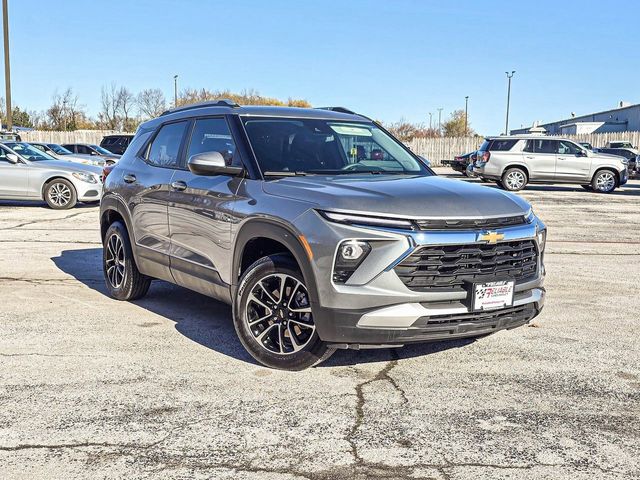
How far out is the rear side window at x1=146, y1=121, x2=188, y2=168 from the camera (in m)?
6.09

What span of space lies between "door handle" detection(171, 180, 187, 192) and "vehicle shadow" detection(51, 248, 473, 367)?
3.76ft

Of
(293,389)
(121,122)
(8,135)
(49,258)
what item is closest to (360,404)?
(293,389)

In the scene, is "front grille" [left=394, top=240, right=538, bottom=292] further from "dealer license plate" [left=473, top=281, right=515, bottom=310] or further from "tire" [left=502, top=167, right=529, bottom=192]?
"tire" [left=502, top=167, right=529, bottom=192]

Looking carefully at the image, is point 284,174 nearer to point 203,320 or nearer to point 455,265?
point 455,265

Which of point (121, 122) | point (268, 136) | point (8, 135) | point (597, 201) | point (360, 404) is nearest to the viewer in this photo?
point (360, 404)

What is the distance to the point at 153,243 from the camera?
6129mm

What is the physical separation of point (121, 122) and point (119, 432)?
7096 cm

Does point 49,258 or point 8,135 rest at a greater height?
point 8,135

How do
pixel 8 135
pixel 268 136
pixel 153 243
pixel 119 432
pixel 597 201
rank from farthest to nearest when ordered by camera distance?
pixel 8 135, pixel 597 201, pixel 153 243, pixel 268 136, pixel 119 432

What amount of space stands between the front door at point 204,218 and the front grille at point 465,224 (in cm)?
149

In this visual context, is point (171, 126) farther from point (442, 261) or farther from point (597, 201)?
point (597, 201)

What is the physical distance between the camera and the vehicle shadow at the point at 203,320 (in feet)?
16.5

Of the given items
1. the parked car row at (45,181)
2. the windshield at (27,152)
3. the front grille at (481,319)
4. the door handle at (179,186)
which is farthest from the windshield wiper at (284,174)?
the windshield at (27,152)

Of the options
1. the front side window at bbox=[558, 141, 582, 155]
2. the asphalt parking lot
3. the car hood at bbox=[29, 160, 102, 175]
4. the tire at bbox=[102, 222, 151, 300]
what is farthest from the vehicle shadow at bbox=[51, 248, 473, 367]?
→ the front side window at bbox=[558, 141, 582, 155]
